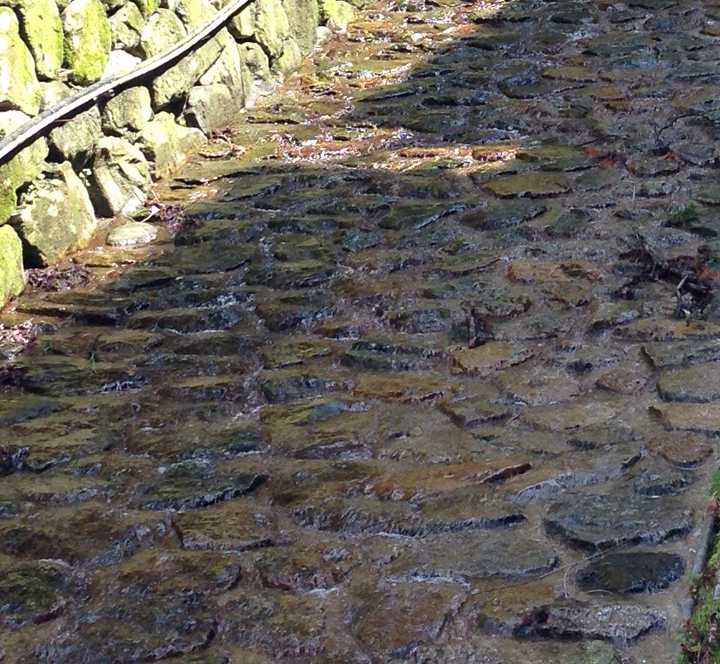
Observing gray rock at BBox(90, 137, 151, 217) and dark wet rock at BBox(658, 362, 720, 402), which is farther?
gray rock at BBox(90, 137, 151, 217)

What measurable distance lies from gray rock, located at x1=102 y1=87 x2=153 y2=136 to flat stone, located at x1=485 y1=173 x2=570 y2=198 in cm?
172

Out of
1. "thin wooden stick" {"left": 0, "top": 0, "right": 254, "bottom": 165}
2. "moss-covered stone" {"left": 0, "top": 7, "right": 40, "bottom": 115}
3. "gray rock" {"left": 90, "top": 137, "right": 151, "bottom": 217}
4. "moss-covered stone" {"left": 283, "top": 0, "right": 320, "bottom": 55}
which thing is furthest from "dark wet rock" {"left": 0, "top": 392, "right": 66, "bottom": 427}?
"moss-covered stone" {"left": 283, "top": 0, "right": 320, "bottom": 55}

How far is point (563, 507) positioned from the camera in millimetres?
2775

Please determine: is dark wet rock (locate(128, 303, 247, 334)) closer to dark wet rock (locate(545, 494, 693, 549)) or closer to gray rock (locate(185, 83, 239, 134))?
dark wet rock (locate(545, 494, 693, 549))

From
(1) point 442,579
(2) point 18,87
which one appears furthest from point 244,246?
(1) point 442,579

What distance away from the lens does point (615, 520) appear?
268 centimetres

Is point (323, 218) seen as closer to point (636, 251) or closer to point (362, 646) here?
point (636, 251)

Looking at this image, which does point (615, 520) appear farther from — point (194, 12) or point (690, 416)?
point (194, 12)

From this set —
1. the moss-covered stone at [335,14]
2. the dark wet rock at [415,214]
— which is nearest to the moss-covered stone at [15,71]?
the dark wet rock at [415,214]

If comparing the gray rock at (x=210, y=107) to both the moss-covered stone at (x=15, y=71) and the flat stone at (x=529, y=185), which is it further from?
the flat stone at (x=529, y=185)

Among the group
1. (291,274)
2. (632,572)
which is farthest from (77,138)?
(632,572)

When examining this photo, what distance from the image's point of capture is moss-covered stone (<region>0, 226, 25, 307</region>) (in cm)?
432

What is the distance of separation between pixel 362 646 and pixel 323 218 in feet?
9.27

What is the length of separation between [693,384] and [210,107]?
3644 millimetres
